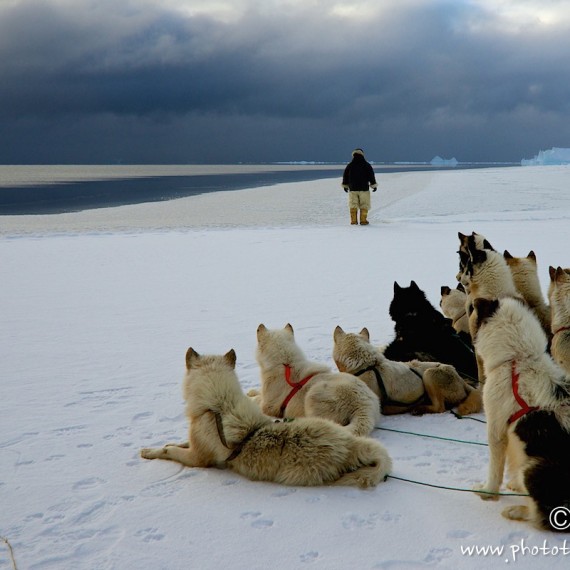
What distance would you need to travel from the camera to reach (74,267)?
42.5ft

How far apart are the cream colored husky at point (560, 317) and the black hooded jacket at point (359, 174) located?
14.9 m

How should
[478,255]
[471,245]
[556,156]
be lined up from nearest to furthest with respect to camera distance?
1. [478,255]
2. [471,245]
3. [556,156]

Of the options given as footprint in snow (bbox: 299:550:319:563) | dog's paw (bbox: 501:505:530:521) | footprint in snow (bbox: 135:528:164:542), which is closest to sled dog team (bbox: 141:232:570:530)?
dog's paw (bbox: 501:505:530:521)

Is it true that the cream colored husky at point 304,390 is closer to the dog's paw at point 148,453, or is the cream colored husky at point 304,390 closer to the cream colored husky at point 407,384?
the cream colored husky at point 407,384

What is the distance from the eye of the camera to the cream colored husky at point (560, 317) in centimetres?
477

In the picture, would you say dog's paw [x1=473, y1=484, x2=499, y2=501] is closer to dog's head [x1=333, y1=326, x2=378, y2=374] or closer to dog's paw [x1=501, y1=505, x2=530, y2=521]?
dog's paw [x1=501, y1=505, x2=530, y2=521]

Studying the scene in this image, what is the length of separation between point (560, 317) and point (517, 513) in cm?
212

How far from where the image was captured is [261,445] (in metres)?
3.89

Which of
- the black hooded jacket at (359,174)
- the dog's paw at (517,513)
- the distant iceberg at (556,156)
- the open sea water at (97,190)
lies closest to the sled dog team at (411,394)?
the dog's paw at (517,513)

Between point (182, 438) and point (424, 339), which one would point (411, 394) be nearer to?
point (424, 339)

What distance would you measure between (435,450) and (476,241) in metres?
2.45

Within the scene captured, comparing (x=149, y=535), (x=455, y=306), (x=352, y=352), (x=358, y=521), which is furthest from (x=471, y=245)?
(x=149, y=535)

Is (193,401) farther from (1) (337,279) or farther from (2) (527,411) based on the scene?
(1) (337,279)

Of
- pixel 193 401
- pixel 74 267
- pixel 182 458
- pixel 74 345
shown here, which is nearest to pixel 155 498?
pixel 182 458
